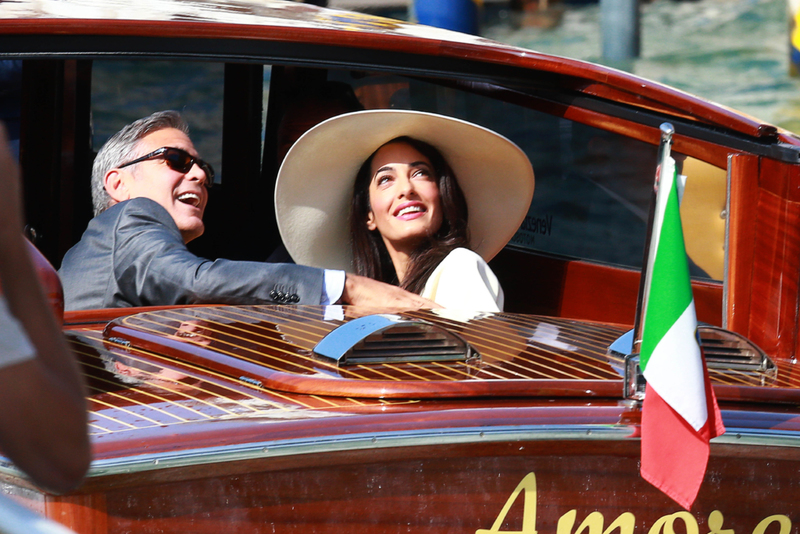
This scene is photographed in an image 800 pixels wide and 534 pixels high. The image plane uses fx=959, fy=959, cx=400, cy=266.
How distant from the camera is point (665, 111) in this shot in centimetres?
227

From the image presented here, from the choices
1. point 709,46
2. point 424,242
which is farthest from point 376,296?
point 709,46

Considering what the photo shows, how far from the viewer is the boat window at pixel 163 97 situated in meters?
2.90

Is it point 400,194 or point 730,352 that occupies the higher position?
point 400,194

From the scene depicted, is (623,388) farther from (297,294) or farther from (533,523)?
(297,294)

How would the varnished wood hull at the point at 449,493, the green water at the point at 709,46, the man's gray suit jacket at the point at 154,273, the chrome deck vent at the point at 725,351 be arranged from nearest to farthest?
the varnished wood hull at the point at 449,493, the chrome deck vent at the point at 725,351, the man's gray suit jacket at the point at 154,273, the green water at the point at 709,46

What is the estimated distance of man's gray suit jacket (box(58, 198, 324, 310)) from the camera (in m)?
2.10

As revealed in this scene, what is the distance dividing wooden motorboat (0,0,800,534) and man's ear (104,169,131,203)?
0.18 metres

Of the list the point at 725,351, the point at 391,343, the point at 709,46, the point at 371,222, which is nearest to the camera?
the point at 391,343

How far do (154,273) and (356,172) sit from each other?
75 cm

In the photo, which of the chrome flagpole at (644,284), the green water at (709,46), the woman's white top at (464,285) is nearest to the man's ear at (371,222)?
the woman's white top at (464,285)

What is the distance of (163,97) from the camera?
11.1 feet

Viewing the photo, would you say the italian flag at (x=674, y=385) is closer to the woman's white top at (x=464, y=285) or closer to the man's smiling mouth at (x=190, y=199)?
the woman's white top at (x=464, y=285)

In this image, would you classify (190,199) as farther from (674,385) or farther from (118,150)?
(674,385)

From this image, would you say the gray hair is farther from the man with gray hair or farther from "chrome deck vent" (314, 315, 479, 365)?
"chrome deck vent" (314, 315, 479, 365)
